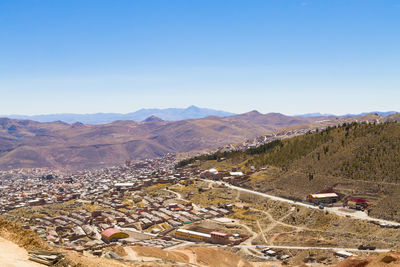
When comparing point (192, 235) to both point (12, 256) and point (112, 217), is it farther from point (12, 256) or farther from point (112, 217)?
point (12, 256)

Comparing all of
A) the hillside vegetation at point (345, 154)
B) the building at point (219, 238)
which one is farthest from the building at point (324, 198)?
the building at point (219, 238)

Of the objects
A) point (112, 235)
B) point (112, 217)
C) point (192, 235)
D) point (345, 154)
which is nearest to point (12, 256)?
point (112, 235)

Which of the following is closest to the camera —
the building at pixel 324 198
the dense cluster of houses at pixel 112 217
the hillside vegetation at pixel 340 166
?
the dense cluster of houses at pixel 112 217

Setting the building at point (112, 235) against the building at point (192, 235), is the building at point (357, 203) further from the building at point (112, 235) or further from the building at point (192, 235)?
the building at point (112, 235)

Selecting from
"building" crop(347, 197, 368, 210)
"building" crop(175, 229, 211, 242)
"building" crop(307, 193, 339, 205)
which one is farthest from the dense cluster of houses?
"building" crop(347, 197, 368, 210)

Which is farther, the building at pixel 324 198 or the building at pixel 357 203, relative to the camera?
the building at pixel 324 198

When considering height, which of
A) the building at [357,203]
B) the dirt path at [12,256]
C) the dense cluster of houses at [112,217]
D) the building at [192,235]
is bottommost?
the dense cluster of houses at [112,217]

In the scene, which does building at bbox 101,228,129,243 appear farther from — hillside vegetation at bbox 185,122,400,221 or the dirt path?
hillside vegetation at bbox 185,122,400,221

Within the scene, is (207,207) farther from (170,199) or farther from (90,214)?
(90,214)

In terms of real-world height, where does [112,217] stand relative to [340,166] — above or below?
below
